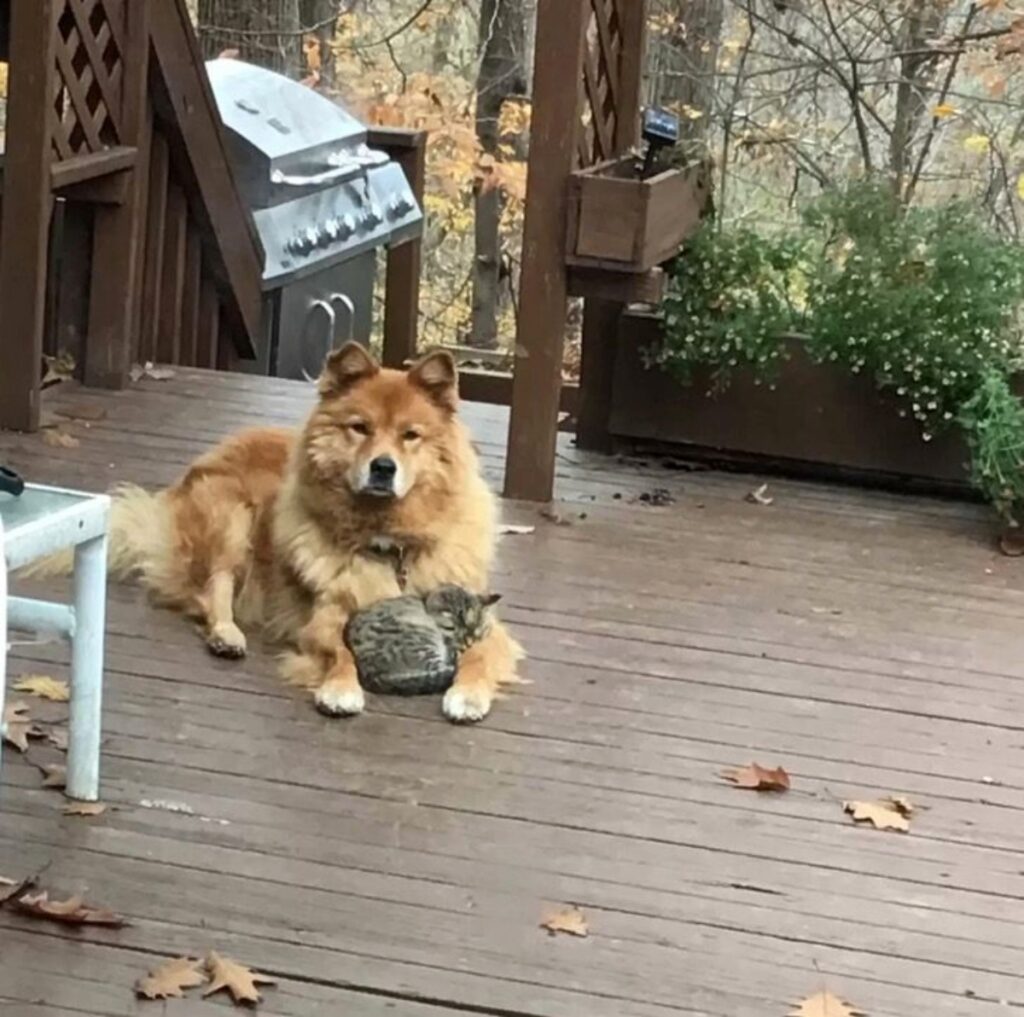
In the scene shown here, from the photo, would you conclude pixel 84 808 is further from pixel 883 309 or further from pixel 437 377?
pixel 883 309

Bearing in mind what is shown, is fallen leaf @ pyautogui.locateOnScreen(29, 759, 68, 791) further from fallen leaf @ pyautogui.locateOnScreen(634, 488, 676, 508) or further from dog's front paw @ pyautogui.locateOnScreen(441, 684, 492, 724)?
fallen leaf @ pyautogui.locateOnScreen(634, 488, 676, 508)

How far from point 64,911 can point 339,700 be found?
38.6 inches

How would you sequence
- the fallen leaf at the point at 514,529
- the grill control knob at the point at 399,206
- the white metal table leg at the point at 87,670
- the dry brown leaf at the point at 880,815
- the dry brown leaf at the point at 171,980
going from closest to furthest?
the dry brown leaf at the point at 171,980 < the white metal table leg at the point at 87,670 < the dry brown leaf at the point at 880,815 < the fallen leaf at the point at 514,529 < the grill control knob at the point at 399,206

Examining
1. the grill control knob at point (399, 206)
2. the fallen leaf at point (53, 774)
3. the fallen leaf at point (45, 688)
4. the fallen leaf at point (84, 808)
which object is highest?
the grill control knob at point (399, 206)

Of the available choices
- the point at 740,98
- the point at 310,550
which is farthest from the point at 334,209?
the point at 310,550

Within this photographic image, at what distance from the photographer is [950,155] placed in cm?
969

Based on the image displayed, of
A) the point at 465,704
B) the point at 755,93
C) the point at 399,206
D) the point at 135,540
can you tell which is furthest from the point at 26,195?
the point at 755,93

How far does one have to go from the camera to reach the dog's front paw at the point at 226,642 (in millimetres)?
3896

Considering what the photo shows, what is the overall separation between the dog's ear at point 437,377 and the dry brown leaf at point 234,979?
1.66 metres

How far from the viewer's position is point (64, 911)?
2693mm

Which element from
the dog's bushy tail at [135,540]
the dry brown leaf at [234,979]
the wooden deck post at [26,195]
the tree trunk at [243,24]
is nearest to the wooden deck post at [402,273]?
the tree trunk at [243,24]

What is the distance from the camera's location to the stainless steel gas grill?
7.23 meters

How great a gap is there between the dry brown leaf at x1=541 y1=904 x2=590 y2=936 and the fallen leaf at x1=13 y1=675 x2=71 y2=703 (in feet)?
4.15

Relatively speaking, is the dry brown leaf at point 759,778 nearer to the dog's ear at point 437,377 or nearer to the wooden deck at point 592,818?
the wooden deck at point 592,818
